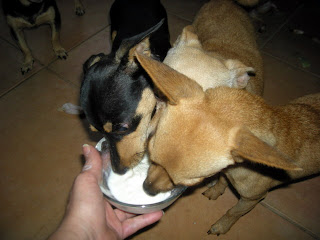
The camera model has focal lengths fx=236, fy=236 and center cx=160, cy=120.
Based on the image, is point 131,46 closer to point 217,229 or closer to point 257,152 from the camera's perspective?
point 257,152

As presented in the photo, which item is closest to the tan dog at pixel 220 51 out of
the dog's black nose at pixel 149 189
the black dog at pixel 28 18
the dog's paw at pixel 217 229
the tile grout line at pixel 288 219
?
the dog's black nose at pixel 149 189

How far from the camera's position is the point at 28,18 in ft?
12.5

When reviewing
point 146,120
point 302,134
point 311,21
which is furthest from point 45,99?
point 311,21

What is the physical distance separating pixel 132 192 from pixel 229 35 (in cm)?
217

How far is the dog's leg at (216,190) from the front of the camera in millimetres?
2797

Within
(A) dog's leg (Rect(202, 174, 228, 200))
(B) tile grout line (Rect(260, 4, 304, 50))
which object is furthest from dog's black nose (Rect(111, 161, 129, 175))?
(B) tile grout line (Rect(260, 4, 304, 50))

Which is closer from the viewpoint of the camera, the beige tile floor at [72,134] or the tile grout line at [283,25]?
the beige tile floor at [72,134]

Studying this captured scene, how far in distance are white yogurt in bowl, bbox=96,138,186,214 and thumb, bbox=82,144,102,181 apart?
107mm

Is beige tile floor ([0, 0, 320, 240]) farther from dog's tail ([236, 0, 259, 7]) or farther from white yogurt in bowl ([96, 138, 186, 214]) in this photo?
dog's tail ([236, 0, 259, 7])

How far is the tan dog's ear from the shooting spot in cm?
124

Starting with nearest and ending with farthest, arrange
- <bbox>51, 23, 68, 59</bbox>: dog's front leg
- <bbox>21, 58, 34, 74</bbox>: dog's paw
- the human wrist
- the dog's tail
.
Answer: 1. the human wrist
2. the dog's tail
3. <bbox>21, 58, 34, 74</bbox>: dog's paw
4. <bbox>51, 23, 68, 59</bbox>: dog's front leg

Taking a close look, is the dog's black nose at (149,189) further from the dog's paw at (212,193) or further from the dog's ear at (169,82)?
the dog's paw at (212,193)

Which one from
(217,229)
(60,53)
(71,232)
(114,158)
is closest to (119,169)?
(114,158)

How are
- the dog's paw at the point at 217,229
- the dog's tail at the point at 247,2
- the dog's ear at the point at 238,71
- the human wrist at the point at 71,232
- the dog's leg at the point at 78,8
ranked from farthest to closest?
the dog's leg at the point at 78,8 → the dog's tail at the point at 247,2 → the dog's paw at the point at 217,229 → the dog's ear at the point at 238,71 → the human wrist at the point at 71,232
